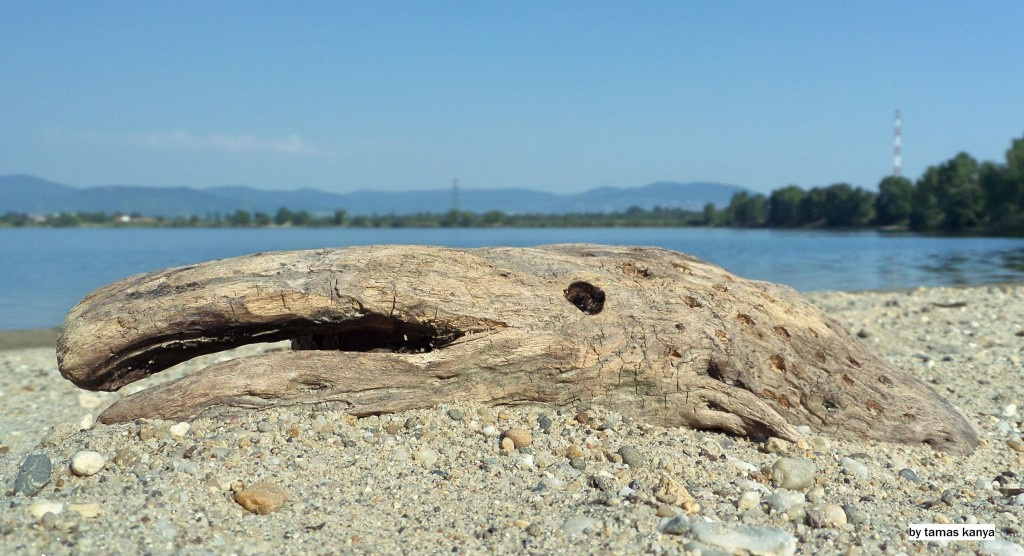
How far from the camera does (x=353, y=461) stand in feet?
12.2

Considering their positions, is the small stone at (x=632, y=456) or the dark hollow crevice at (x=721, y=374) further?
the dark hollow crevice at (x=721, y=374)

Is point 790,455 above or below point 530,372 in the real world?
below

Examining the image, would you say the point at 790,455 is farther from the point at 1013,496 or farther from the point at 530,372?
the point at 530,372

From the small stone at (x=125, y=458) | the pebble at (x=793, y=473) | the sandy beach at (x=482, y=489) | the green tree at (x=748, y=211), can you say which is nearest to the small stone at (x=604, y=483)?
the sandy beach at (x=482, y=489)

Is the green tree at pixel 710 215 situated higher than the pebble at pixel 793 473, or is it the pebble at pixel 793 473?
the green tree at pixel 710 215

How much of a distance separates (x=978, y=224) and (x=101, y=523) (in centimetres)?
7178

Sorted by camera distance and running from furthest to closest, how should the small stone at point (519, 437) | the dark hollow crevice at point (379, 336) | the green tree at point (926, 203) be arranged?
the green tree at point (926, 203) < the dark hollow crevice at point (379, 336) < the small stone at point (519, 437)

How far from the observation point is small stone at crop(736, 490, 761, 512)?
343cm

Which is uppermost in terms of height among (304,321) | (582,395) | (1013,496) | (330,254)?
(330,254)

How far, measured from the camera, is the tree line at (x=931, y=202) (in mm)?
57281

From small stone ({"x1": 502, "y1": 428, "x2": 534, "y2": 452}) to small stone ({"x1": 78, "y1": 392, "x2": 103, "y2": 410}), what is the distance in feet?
15.7

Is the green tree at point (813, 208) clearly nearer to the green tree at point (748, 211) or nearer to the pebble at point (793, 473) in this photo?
the green tree at point (748, 211)

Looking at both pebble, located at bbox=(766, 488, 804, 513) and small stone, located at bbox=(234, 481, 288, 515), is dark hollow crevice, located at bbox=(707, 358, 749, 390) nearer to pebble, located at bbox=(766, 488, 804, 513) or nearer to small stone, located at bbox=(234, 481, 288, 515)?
pebble, located at bbox=(766, 488, 804, 513)

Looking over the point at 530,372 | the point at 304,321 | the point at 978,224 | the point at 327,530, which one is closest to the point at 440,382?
the point at 530,372
